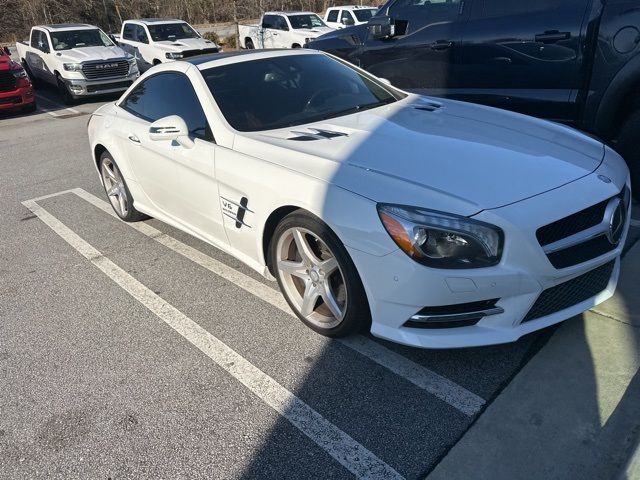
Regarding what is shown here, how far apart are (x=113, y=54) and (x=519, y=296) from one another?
12958mm

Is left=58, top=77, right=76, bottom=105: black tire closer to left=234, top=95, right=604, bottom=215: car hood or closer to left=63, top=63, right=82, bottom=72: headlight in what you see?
left=63, top=63, right=82, bottom=72: headlight

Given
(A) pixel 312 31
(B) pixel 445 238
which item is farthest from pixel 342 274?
(A) pixel 312 31

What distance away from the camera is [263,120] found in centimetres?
352

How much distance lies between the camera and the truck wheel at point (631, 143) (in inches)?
168

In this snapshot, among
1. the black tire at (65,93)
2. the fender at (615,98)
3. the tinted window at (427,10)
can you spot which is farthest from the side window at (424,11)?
the black tire at (65,93)

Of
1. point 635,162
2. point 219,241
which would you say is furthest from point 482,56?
point 219,241

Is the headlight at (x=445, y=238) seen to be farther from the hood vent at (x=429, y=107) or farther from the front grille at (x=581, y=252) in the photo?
the hood vent at (x=429, y=107)

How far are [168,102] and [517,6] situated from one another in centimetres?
329

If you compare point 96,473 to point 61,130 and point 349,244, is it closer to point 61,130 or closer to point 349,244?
point 349,244

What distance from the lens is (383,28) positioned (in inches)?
228

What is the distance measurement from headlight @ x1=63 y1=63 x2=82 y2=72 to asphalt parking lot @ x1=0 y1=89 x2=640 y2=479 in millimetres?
9676

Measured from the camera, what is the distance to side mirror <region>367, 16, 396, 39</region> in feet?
18.9

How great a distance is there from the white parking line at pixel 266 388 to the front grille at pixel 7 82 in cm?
949

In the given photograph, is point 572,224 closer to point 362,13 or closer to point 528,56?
point 528,56
